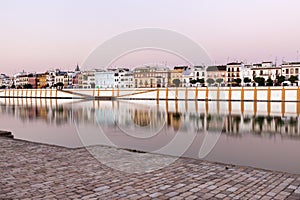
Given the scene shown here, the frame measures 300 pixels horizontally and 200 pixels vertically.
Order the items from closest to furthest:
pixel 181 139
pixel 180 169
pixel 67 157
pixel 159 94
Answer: pixel 180 169 → pixel 67 157 → pixel 181 139 → pixel 159 94

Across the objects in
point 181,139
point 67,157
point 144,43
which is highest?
point 144,43

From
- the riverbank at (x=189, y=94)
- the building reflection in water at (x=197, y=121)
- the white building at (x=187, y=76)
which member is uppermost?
the white building at (x=187, y=76)

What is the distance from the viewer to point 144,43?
636cm

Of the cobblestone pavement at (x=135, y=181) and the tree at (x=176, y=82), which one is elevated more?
the tree at (x=176, y=82)

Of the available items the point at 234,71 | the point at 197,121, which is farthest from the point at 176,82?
the point at 197,121

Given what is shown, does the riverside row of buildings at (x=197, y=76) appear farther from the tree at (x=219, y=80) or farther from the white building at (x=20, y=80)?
the white building at (x=20, y=80)

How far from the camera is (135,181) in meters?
4.88

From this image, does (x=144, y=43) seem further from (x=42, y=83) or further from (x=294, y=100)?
(x=42, y=83)

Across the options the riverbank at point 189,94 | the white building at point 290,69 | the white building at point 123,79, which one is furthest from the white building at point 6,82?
the white building at point 290,69

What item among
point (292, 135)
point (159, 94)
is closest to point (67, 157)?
point (292, 135)

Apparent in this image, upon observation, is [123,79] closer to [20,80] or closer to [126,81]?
[126,81]

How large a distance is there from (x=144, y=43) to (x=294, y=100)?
43221mm

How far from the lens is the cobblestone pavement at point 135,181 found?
4.23 meters

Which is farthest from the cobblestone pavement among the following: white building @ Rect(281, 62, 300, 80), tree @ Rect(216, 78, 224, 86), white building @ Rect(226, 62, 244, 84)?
white building @ Rect(226, 62, 244, 84)
